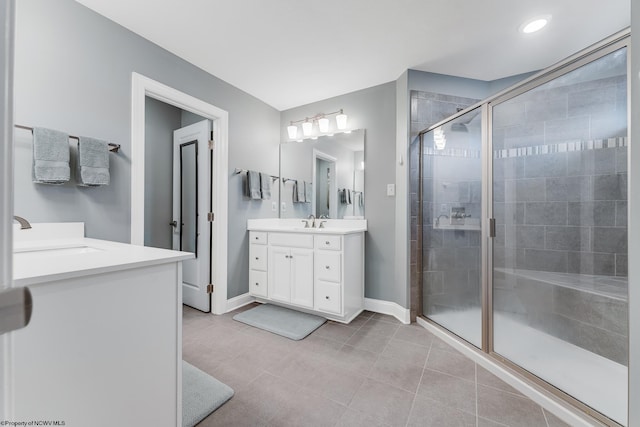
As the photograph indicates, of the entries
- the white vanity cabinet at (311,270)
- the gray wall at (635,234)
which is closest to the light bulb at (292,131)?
the white vanity cabinet at (311,270)

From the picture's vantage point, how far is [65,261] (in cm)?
88

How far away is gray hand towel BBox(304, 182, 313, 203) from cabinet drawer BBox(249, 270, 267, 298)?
3.31 ft

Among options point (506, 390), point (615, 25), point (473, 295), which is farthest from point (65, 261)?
point (615, 25)

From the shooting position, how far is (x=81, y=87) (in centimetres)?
168

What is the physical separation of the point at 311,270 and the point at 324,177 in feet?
3.79

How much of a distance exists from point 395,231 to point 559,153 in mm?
1470

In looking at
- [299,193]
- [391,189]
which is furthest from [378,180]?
[299,193]

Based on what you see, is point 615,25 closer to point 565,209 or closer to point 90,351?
point 565,209

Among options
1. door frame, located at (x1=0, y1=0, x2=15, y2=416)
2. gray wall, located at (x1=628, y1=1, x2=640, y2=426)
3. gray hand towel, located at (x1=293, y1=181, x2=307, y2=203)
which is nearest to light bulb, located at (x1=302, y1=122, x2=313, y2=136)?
gray hand towel, located at (x1=293, y1=181, x2=307, y2=203)

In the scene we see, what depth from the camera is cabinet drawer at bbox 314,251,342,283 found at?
7.79ft

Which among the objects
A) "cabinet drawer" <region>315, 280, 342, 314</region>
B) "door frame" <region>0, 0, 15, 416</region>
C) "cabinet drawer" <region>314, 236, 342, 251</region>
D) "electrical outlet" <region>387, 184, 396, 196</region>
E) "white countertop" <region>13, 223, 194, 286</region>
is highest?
"electrical outlet" <region>387, 184, 396, 196</region>

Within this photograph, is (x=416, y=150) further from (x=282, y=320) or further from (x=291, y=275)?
(x=282, y=320)

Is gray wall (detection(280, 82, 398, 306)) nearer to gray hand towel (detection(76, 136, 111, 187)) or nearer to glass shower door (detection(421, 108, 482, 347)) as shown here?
glass shower door (detection(421, 108, 482, 347))

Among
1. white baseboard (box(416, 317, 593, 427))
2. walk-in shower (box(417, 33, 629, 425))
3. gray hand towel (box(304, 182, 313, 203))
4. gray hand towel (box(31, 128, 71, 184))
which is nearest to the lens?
white baseboard (box(416, 317, 593, 427))
